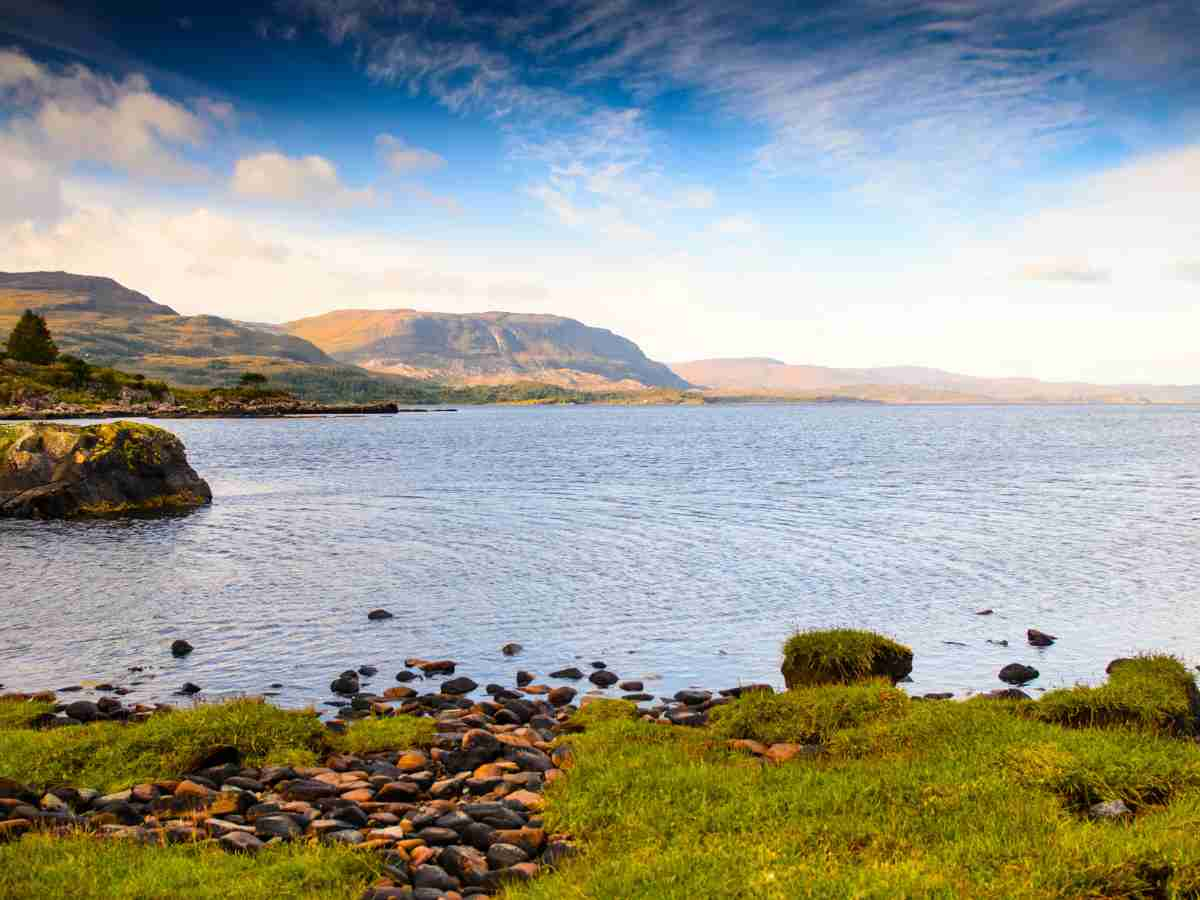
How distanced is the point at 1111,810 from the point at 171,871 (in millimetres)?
11475

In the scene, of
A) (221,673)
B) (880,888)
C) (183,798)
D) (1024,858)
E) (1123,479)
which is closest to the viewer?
(880,888)

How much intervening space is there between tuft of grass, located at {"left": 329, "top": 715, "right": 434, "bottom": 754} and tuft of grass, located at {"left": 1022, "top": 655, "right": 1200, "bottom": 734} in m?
11.2

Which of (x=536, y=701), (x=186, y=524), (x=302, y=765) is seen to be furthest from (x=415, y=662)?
(x=186, y=524)

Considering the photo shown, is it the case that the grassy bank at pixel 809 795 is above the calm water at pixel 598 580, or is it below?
above

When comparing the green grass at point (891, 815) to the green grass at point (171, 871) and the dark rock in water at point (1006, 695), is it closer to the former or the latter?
the green grass at point (171, 871)

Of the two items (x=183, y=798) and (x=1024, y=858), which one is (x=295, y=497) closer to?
(x=183, y=798)

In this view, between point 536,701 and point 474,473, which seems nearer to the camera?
point 536,701

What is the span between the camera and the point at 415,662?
73.5 ft

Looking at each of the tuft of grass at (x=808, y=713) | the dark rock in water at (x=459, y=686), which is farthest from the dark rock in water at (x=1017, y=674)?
the dark rock in water at (x=459, y=686)

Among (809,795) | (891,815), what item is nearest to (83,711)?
(809,795)

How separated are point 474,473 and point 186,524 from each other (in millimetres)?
34662

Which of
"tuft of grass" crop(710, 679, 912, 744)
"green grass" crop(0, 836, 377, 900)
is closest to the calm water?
"tuft of grass" crop(710, 679, 912, 744)

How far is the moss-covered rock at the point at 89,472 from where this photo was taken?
162ft

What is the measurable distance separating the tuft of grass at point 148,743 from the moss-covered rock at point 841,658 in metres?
10.2
